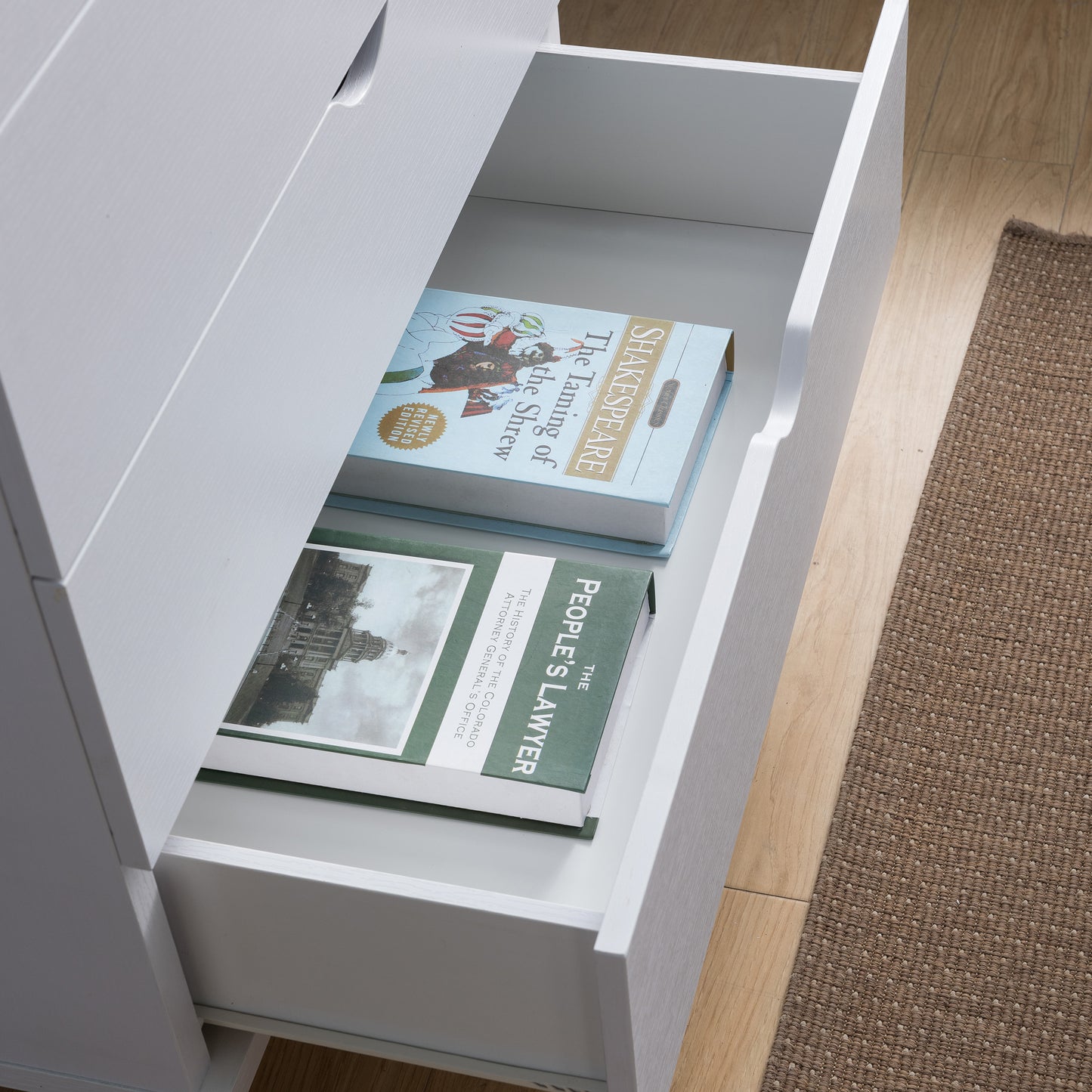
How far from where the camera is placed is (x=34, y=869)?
536 mm

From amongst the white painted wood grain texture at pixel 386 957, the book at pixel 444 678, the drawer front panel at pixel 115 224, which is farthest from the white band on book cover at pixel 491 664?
the drawer front panel at pixel 115 224

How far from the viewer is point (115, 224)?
42cm

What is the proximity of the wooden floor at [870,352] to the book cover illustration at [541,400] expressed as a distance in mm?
322

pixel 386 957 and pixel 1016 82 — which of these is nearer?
pixel 386 957

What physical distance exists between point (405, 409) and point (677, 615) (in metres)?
0.22

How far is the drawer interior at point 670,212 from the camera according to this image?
85 centimetres

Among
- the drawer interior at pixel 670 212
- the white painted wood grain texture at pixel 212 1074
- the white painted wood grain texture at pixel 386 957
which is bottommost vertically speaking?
the white painted wood grain texture at pixel 212 1074

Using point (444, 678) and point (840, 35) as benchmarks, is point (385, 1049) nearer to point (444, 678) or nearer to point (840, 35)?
point (444, 678)

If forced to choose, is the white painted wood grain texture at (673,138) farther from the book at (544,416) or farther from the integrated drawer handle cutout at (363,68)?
the integrated drawer handle cutout at (363,68)

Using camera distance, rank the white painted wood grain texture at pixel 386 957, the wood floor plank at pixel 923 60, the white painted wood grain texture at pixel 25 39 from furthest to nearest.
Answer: the wood floor plank at pixel 923 60, the white painted wood grain texture at pixel 386 957, the white painted wood grain texture at pixel 25 39

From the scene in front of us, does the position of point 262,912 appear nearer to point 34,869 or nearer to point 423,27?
point 34,869

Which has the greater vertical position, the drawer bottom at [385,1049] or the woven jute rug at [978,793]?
the woven jute rug at [978,793]

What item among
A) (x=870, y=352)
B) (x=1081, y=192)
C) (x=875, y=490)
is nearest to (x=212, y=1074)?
(x=875, y=490)

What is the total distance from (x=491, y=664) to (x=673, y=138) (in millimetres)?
476
